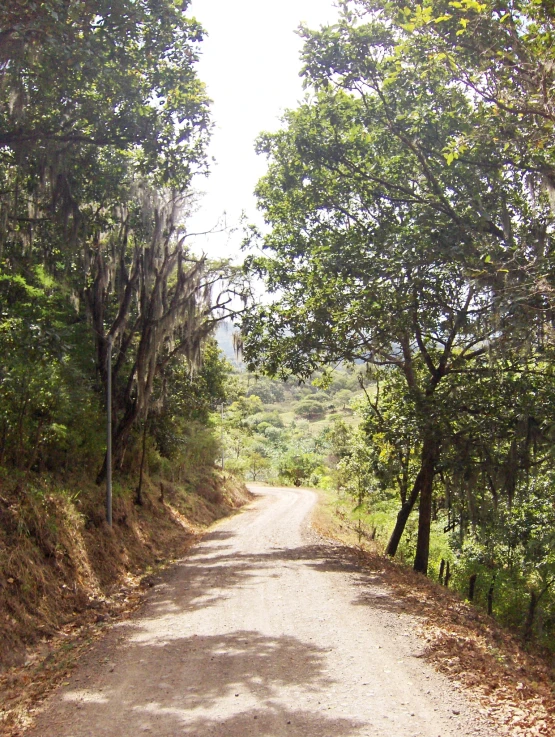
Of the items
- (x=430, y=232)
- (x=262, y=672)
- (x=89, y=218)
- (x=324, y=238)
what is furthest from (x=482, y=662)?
(x=89, y=218)

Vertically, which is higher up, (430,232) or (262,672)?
(430,232)

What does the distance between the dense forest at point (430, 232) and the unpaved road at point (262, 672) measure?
4.19 metres

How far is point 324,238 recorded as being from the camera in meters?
13.5

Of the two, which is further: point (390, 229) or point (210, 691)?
point (390, 229)

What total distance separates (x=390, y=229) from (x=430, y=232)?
1.22 meters

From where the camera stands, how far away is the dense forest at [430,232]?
796 cm

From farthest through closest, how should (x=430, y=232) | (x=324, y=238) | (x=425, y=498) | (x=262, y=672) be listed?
1. (x=425, y=498)
2. (x=324, y=238)
3. (x=430, y=232)
4. (x=262, y=672)

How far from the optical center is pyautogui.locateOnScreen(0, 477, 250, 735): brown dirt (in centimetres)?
750

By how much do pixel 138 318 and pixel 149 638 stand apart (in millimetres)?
10836

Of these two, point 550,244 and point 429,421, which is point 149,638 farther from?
point 550,244

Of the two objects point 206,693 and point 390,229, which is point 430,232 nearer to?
point 390,229

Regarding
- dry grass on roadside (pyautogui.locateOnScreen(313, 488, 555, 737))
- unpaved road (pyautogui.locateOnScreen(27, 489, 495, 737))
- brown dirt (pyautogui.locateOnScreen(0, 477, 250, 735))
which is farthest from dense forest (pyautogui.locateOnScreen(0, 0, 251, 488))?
dry grass on roadside (pyautogui.locateOnScreen(313, 488, 555, 737))

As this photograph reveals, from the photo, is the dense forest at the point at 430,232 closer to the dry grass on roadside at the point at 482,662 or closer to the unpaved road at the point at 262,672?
the dry grass on roadside at the point at 482,662

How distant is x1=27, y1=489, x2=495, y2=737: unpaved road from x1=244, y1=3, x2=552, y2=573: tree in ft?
14.2
